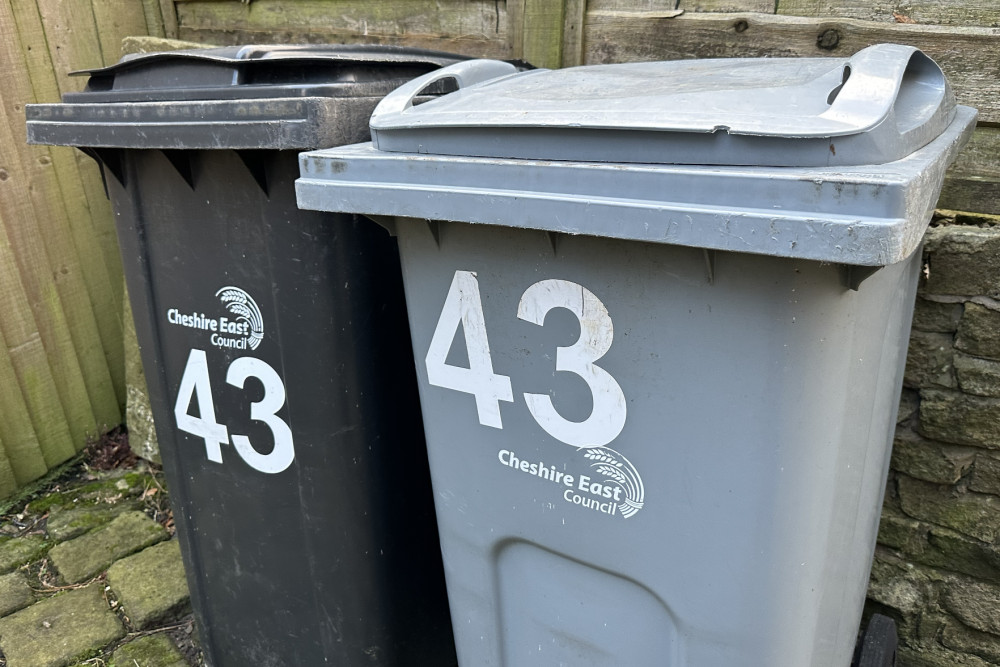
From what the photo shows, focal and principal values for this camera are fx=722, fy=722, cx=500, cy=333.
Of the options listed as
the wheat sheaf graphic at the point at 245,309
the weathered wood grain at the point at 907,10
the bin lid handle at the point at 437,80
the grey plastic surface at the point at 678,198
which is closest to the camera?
the grey plastic surface at the point at 678,198

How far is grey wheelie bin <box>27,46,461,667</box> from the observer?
1555 millimetres

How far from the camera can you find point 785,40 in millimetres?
2088

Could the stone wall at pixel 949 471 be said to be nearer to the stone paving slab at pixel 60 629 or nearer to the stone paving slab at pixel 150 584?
the stone paving slab at pixel 150 584

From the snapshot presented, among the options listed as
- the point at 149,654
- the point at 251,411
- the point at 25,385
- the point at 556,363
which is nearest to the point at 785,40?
the point at 556,363

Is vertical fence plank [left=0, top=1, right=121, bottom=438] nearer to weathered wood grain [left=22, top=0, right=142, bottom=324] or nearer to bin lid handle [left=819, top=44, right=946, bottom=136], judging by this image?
weathered wood grain [left=22, top=0, right=142, bottom=324]

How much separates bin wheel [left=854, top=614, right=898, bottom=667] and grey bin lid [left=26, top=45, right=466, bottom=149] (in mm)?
1827

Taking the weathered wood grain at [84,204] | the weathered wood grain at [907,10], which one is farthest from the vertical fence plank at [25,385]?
the weathered wood grain at [907,10]

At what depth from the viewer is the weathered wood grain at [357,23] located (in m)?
2.59

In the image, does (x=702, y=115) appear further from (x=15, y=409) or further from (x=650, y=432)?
(x=15, y=409)

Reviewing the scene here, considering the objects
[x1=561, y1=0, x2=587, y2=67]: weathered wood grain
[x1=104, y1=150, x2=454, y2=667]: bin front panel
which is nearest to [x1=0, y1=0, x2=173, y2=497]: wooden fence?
[x1=104, y1=150, x2=454, y2=667]: bin front panel

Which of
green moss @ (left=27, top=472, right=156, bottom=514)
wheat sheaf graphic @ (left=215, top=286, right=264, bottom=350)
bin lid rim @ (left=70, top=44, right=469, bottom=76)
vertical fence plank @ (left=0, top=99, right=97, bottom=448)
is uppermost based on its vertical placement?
bin lid rim @ (left=70, top=44, right=469, bottom=76)

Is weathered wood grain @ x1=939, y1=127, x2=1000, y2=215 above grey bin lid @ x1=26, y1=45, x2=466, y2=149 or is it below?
below

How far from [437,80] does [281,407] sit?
0.83 metres

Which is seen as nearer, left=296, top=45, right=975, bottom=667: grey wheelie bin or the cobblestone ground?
left=296, top=45, right=975, bottom=667: grey wheelie bin
